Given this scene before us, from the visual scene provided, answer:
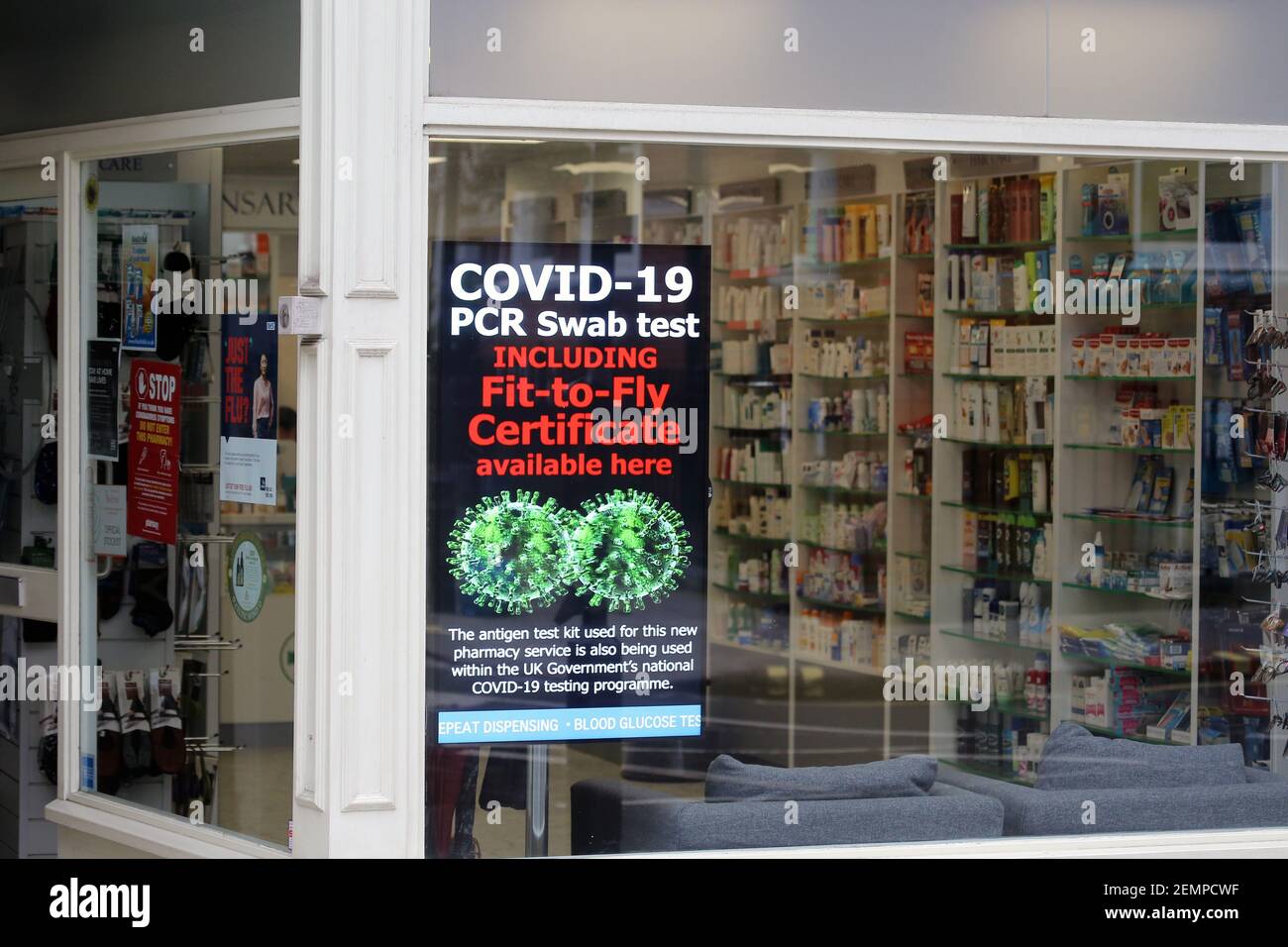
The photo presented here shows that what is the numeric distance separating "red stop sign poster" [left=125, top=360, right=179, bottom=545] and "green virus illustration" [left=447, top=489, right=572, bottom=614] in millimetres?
1121

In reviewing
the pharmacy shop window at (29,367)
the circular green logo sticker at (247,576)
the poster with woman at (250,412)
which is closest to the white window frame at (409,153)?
the poster with woman at (250,412)

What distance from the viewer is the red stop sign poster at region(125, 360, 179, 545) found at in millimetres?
4219

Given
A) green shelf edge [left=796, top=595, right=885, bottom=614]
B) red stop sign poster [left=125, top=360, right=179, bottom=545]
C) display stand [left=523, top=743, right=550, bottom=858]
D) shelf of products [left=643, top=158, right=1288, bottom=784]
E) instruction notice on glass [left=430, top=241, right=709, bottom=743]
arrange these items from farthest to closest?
1. green shelf edge [left=796, top=595, right=885, bottom=614]
2. shelf of products [left=643, top=158, right=1288, bottom=784]
3. red stop sign poster [left=125, top=360, right=179, bottom=545]
4. display stand [left=523, top=743, right=550, bottom=858]
5. instruction notice on glass [left=430, top=241, right=709, bottom=743]

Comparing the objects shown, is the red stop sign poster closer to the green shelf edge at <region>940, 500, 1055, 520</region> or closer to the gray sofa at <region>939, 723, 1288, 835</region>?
the gray sofa at <region>939, 723, 1288, 835</region>

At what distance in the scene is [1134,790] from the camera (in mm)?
3945

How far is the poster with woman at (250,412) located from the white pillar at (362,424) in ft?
1.68

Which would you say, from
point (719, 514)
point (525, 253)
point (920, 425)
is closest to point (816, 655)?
point (920, 425)

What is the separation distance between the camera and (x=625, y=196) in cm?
390

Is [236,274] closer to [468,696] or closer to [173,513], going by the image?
[173,513]

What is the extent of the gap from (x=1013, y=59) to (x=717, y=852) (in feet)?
6.97

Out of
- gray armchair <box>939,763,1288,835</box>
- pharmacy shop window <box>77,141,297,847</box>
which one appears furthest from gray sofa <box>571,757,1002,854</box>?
pharmacy shop window <box>77,141,297,847</box>

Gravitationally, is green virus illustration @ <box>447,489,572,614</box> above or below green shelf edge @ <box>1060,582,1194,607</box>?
above

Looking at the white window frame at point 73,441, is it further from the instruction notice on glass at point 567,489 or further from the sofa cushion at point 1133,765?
the sofa cushion at point 1133,765

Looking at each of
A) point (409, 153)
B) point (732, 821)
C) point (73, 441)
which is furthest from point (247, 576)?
point (732, 821)
